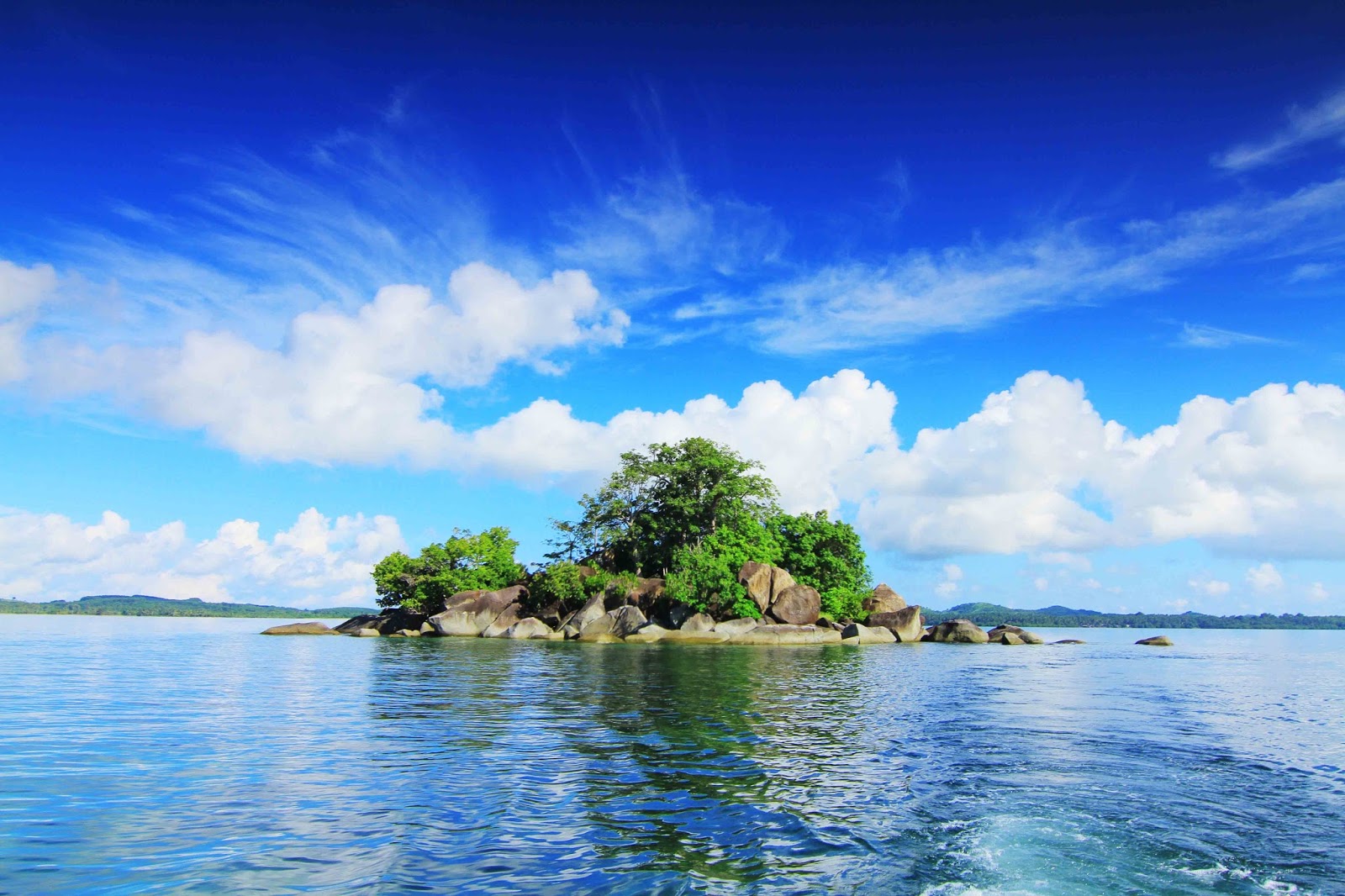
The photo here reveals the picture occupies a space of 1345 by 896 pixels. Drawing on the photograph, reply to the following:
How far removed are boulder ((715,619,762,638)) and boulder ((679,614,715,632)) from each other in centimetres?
59

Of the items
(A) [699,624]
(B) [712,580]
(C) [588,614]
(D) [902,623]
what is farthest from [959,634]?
(C) [588,614]

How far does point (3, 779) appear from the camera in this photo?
1279cm

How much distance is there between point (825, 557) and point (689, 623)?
56.6ft

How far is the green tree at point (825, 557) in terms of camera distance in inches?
2778

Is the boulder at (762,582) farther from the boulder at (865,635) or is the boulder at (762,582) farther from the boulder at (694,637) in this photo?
the boulder at (865,635)

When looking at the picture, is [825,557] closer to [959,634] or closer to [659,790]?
[959,634]

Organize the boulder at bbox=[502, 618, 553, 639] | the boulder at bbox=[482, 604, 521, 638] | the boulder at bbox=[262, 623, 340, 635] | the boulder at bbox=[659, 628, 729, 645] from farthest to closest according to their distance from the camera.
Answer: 1. the boulder at bbox=[262, 623, 340, 635]
2. the boulder at bbox=[482, 604, 521, 638]
3. the boulder at bbox=[502, 618, 553, 639]
4. the boulder at bbox=[659, 628, 729, 645]

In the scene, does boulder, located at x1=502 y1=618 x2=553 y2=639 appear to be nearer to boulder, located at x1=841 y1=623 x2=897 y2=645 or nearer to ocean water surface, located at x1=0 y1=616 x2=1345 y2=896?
boulder, located at x1=841 y1=623 x2=897 y2=645

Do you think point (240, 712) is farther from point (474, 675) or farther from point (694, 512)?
point (694, 512)

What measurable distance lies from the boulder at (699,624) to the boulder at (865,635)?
12122 millimetres

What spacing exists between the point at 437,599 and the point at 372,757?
6424 centimetres

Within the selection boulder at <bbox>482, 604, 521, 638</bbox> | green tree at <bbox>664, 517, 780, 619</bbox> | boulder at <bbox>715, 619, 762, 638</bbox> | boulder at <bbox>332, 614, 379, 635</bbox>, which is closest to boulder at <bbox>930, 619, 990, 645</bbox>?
green tree at <bbox>664, 517, 780, 619</bbox>

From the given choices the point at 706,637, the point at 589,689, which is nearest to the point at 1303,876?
the point at 589,689

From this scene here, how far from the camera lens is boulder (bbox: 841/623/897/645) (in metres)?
64.9
